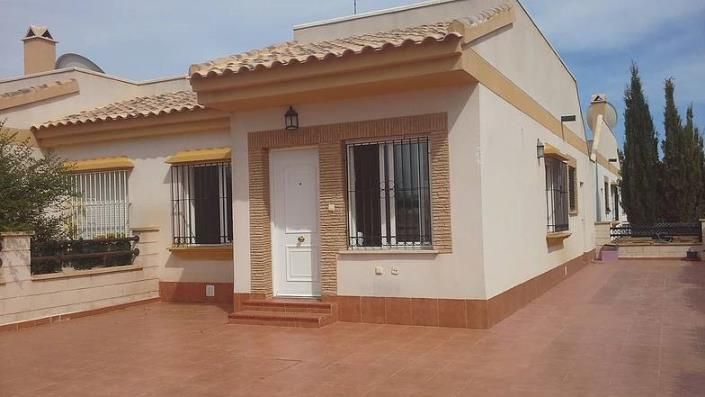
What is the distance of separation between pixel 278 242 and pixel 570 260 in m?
8.31

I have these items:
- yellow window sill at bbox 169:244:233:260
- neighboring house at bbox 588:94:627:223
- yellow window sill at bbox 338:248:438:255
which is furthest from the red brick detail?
neighboring house at bbox 588:94:627:223

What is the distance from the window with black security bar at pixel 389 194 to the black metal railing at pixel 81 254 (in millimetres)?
4662

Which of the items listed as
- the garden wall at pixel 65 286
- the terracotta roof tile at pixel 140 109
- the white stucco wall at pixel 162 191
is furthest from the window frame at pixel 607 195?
the garden wall at pixel 65 286

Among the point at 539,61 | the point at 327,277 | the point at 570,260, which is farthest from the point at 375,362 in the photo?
the point at 570,260

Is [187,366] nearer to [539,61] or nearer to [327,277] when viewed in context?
[327,277]

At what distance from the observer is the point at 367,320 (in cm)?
924

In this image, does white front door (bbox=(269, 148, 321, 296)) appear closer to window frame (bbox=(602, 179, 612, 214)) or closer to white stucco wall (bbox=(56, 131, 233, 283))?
white stucco wall (bbox=(56, 131, 233, 283))

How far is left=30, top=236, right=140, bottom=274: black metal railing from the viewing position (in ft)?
33.5

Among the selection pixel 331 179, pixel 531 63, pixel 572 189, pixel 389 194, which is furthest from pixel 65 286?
pixel 572 189

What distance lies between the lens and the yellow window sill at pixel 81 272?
397 inches

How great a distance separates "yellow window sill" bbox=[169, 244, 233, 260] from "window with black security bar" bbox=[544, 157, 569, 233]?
634cm

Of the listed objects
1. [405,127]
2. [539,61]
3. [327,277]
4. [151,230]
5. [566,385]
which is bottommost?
[566,385]

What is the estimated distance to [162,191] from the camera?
40.5 feet

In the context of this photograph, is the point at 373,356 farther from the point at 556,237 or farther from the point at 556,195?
the point at 556,195
